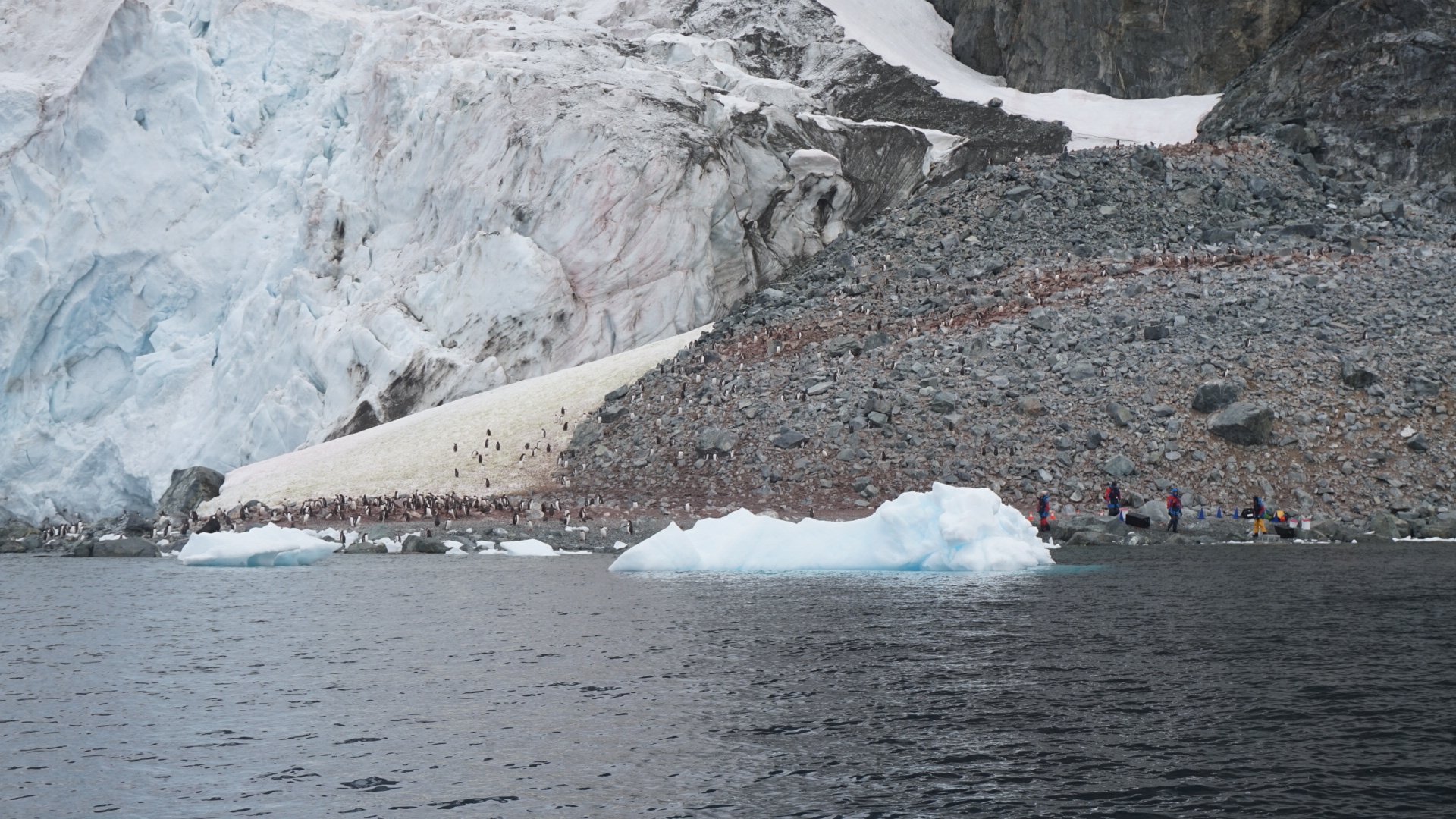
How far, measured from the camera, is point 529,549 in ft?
126

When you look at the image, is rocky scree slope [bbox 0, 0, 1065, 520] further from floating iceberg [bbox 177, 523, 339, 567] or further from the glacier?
floating iceberg [bbox 177, 523, 339, 567]

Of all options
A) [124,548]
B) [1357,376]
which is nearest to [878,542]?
[1357,376]

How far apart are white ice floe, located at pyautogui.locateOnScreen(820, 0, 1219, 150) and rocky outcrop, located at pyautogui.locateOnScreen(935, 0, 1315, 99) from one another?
129 cm

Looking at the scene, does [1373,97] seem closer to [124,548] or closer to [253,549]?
[253,549]

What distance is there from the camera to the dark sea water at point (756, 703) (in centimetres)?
1093

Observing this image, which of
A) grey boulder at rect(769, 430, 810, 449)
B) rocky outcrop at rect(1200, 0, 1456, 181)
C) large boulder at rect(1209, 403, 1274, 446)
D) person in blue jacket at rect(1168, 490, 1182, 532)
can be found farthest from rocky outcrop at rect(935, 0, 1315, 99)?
person in blue jacket at rect(1168, 490, 1182, 532)

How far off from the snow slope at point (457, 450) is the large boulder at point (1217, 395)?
24.3m

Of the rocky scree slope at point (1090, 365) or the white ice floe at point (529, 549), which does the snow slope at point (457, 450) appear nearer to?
the rocky scree slope at point (1090, 365)

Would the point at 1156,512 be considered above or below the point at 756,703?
above

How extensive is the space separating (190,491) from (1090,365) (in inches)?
1571

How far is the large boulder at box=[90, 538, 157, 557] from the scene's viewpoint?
42875 mm

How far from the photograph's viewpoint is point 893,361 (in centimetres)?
5012

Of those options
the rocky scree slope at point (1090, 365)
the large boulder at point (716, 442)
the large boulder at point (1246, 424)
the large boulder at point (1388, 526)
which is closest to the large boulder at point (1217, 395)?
the rocky scree slope at point (1090, 365)

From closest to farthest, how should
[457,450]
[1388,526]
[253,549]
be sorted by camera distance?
[1388,526] → [253,549] → [457,450]
